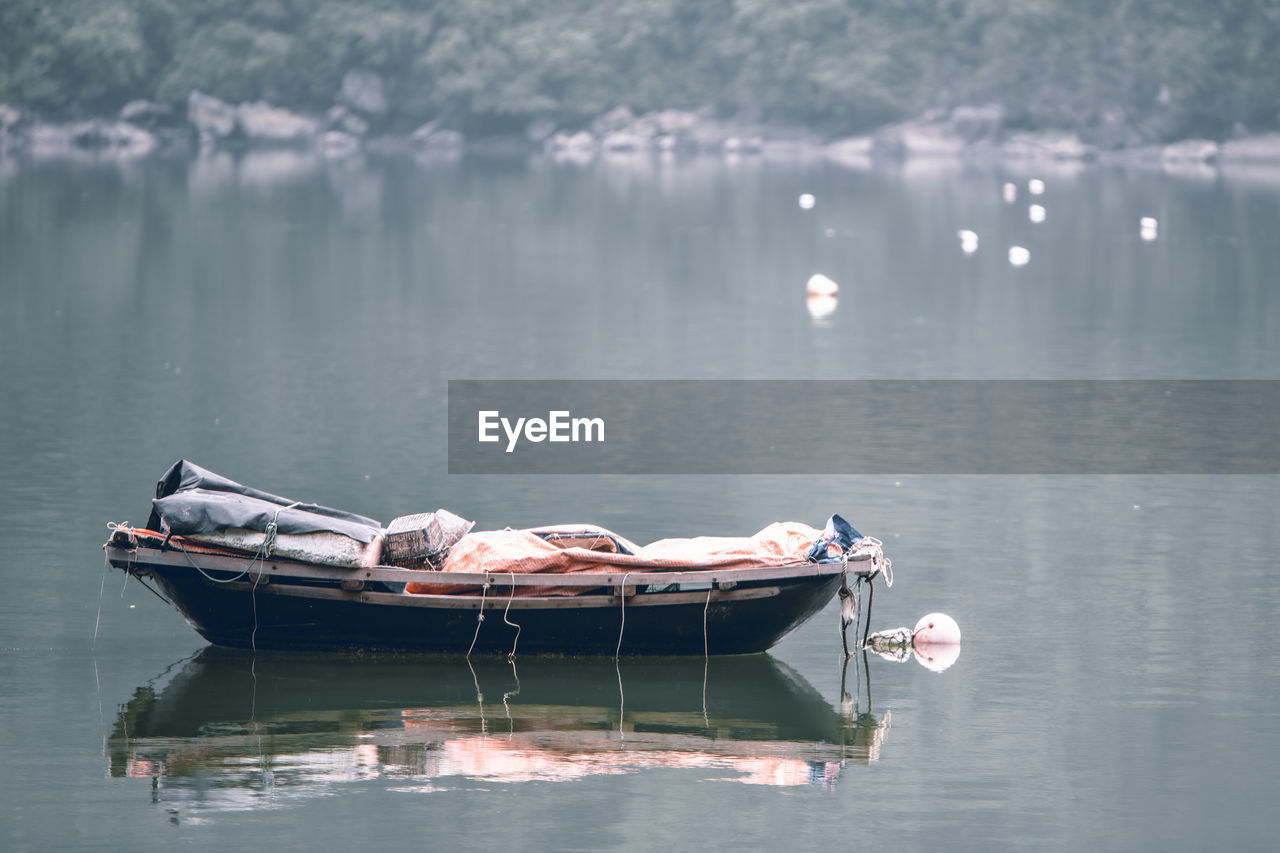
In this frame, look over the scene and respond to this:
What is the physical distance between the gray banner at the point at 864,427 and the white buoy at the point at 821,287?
396 inches

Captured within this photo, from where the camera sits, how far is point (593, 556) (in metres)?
13.0

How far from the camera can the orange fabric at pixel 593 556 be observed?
515 inches

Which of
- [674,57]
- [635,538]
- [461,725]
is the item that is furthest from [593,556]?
[674,57]

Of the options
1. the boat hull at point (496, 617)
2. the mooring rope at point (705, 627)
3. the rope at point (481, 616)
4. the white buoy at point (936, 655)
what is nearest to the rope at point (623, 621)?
the boat hull at point (496, 617)

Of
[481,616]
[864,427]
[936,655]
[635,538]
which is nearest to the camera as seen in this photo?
[481,616]

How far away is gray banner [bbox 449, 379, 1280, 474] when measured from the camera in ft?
69.8

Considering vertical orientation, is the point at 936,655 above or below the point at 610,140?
below

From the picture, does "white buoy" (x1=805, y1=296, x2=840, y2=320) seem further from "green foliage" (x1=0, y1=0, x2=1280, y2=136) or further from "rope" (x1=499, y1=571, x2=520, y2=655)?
"green foliage" (x1=0, y1=0, x2=1280, y2=136)

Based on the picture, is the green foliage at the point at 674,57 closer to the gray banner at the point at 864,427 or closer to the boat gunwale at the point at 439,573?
the gray banner at the point at 864,427

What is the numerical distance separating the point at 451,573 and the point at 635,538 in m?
4.76

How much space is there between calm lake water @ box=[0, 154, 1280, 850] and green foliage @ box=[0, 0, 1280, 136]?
47.4 meters

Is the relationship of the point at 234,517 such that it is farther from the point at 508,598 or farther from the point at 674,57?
the point at 674,57

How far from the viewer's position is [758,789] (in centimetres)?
1123

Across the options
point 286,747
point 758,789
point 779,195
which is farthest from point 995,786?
point 779,195
